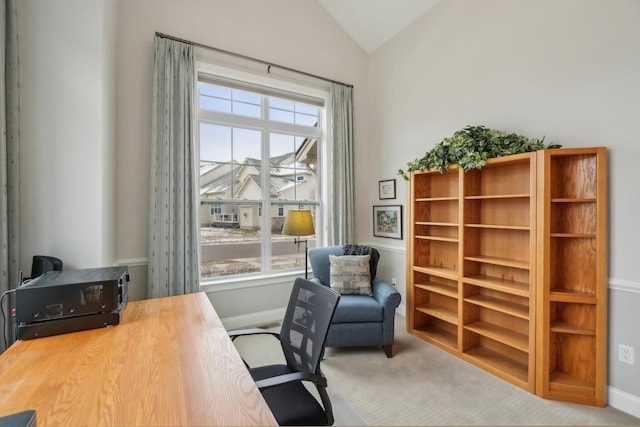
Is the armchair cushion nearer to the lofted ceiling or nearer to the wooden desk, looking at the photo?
the wooden desk

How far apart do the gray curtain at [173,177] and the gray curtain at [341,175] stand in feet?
5.52

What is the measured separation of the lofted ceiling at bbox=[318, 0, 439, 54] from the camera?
328 cm

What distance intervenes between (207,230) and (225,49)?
6.62ft

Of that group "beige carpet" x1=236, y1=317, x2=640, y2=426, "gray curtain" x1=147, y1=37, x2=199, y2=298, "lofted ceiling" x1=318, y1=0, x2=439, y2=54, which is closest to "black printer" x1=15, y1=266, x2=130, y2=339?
"gray curtain" x1=147, y1=37, x2=199, y2=298

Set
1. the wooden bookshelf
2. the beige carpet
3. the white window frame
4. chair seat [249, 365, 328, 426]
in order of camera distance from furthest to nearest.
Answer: the white window frame, the wooden bookshelf, the beige carpet, chair seat [249, 365, 328, 426]

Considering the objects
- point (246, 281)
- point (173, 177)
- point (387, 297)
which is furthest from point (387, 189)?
point (173, 177)

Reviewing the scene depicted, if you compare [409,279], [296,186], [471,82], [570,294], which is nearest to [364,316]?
[409,279]

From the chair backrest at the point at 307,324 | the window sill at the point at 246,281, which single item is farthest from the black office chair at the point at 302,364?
the window sill at the point at 246,281

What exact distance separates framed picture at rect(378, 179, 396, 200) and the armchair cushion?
1.04 meters

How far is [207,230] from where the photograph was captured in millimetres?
3193

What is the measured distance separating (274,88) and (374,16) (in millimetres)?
1542

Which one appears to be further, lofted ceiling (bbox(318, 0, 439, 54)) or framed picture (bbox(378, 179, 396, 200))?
framed picture (bbox(378, 179, 396, 200))

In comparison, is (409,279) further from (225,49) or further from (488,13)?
(225,49)

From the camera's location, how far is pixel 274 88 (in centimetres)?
345
